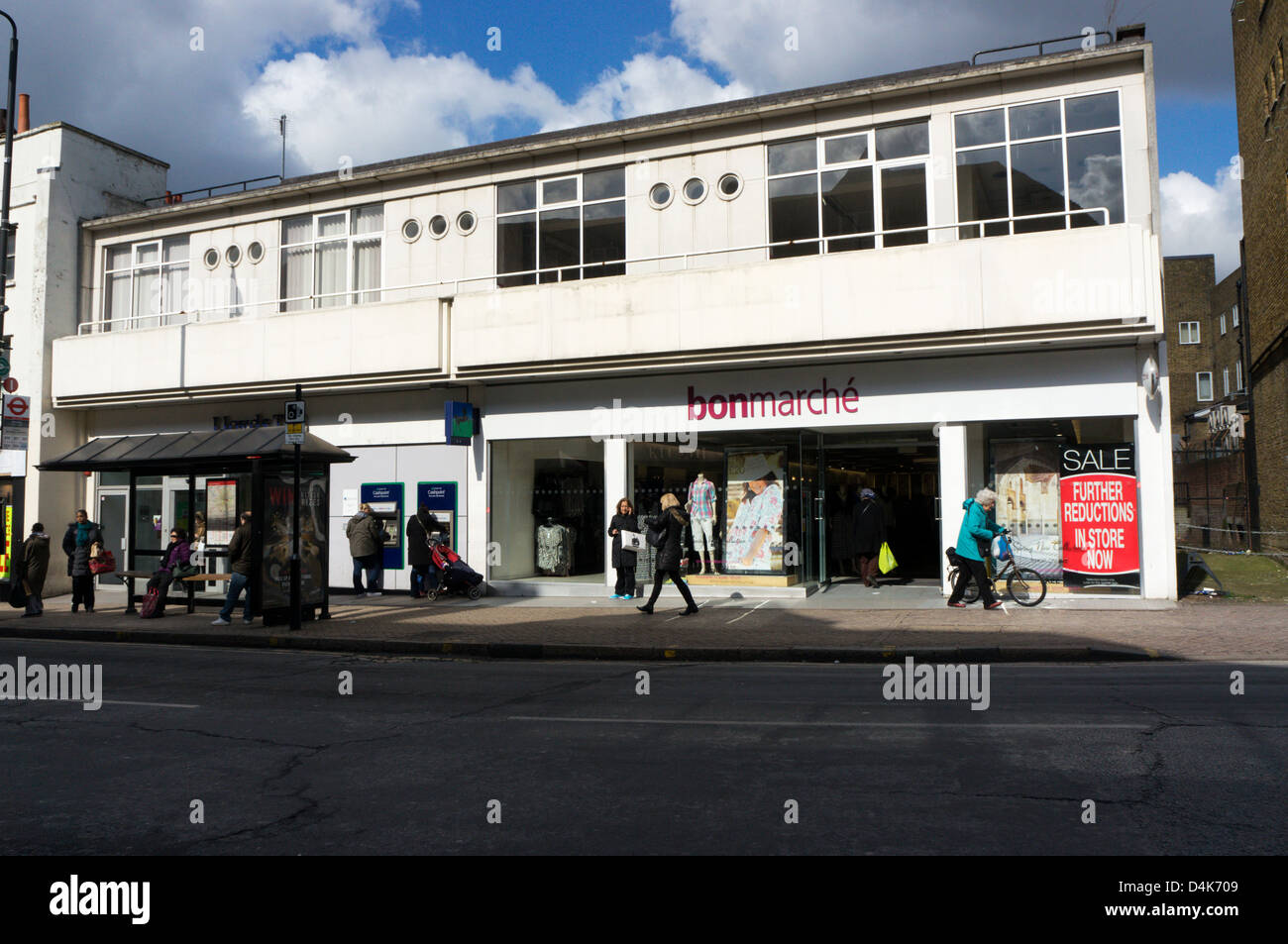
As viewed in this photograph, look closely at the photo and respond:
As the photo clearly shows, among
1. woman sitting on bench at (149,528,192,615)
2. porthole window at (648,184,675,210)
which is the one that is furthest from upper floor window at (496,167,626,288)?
woman sitting on bench at (149,528,192,615)

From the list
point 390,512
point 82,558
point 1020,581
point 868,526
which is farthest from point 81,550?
point 1020,581

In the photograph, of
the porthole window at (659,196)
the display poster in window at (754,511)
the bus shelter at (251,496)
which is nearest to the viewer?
the bus shelter at (251,496)

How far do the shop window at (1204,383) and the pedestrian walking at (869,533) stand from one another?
39673 mm

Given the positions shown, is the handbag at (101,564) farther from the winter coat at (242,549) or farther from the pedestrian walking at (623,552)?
the pedestrian walking at (623,552)

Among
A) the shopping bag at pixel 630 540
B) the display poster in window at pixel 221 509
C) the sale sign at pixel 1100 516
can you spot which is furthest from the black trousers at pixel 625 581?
the sale sign at pixel 1100 516

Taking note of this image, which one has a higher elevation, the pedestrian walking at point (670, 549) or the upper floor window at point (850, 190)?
the upper floor window at point (850, 190)

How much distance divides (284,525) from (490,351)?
5.25m

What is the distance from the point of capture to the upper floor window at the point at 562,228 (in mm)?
19031

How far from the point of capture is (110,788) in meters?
5.74

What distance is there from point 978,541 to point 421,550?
33.2 ft

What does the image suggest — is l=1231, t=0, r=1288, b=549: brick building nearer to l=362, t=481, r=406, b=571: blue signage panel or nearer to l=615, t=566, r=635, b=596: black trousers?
l=615, t=566, r=635, b=596: black trousers

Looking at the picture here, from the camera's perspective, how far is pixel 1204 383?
164ft

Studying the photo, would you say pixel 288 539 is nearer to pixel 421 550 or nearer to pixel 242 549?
→ pixel 242 549
